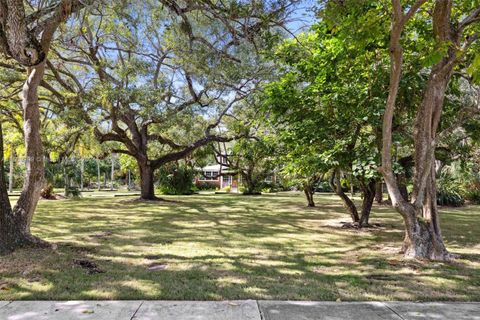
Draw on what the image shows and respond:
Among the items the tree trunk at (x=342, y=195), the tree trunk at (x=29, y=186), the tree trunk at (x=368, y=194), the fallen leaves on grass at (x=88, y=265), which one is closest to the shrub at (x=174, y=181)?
the tree trunk at (x=342, y=195)

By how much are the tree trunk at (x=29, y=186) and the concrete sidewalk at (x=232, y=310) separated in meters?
2.65

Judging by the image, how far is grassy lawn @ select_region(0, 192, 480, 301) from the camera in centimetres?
441

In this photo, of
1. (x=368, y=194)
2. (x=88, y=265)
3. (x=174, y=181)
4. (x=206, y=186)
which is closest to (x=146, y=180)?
(x=174, y=181)

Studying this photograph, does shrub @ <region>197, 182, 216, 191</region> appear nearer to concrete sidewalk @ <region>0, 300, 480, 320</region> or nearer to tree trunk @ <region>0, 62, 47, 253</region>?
tree trunk @ <region>0, 62, 47, 253</region>

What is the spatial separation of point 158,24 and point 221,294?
869cm

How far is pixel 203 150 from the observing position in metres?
26.1

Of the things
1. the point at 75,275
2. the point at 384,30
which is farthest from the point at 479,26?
the point at 75,275

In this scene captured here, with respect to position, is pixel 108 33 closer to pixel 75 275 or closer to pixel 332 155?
pixel 332 155

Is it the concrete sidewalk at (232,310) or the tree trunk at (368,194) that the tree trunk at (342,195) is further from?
the concrete sidewalk at (232,310)

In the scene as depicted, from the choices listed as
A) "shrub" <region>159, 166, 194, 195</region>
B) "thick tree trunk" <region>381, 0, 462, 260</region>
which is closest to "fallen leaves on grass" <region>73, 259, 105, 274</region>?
"thick tree trunk" <region>381, 0, 462, 260</region>

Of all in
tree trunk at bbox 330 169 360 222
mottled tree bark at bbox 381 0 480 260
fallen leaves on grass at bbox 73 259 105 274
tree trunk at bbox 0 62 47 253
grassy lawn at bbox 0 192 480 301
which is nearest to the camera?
grassy lawn at bbox 0 192 480 301

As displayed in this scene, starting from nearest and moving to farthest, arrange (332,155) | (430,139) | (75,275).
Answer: (75,275)
(430,139)
(332,155)

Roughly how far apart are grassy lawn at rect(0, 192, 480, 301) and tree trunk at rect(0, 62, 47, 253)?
0.37 metres

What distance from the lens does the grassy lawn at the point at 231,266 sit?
4410 mm
